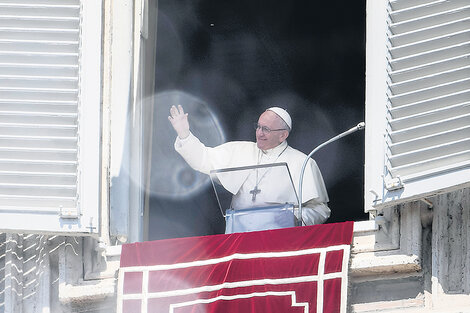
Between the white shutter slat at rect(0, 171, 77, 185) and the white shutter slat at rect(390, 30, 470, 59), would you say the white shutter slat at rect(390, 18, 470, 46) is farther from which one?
the white shutter slat at rect(0, 171, 77, 185)

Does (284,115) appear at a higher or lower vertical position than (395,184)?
higher

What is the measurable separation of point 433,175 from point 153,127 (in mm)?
2260

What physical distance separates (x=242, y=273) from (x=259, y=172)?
44.5 inches

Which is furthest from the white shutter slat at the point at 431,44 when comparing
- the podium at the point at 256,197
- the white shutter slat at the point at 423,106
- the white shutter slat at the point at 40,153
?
the white shutter slat at the point at 40,153

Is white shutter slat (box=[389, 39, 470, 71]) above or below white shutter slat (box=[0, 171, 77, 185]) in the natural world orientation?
above

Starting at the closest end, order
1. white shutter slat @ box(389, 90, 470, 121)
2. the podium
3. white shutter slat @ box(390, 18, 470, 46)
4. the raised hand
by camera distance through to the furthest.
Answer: white shutter slat @ box(389, 90, 470, 121)
white shutter slat @ box(390, 18, 470, 46)
the podium
the raised hand

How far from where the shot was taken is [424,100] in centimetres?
840

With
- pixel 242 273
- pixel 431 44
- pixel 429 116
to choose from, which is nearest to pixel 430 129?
pixel 429 116

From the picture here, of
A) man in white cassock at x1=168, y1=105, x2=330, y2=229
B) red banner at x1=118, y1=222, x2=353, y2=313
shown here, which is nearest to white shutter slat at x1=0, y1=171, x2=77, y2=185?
red banner at x1=118, y1=222, x2=353, y2=313

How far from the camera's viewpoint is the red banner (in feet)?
27.2

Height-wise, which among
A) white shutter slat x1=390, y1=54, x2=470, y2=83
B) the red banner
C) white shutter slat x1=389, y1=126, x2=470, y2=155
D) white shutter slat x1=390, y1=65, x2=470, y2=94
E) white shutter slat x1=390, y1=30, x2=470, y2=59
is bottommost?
the red banner

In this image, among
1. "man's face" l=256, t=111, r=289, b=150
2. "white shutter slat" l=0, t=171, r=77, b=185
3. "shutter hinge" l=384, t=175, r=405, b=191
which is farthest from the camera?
"man's face" l=256, t=111, r=289, b=150

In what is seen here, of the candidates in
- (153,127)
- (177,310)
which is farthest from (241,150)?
(177,310)

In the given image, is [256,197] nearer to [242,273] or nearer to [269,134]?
[269,134]
